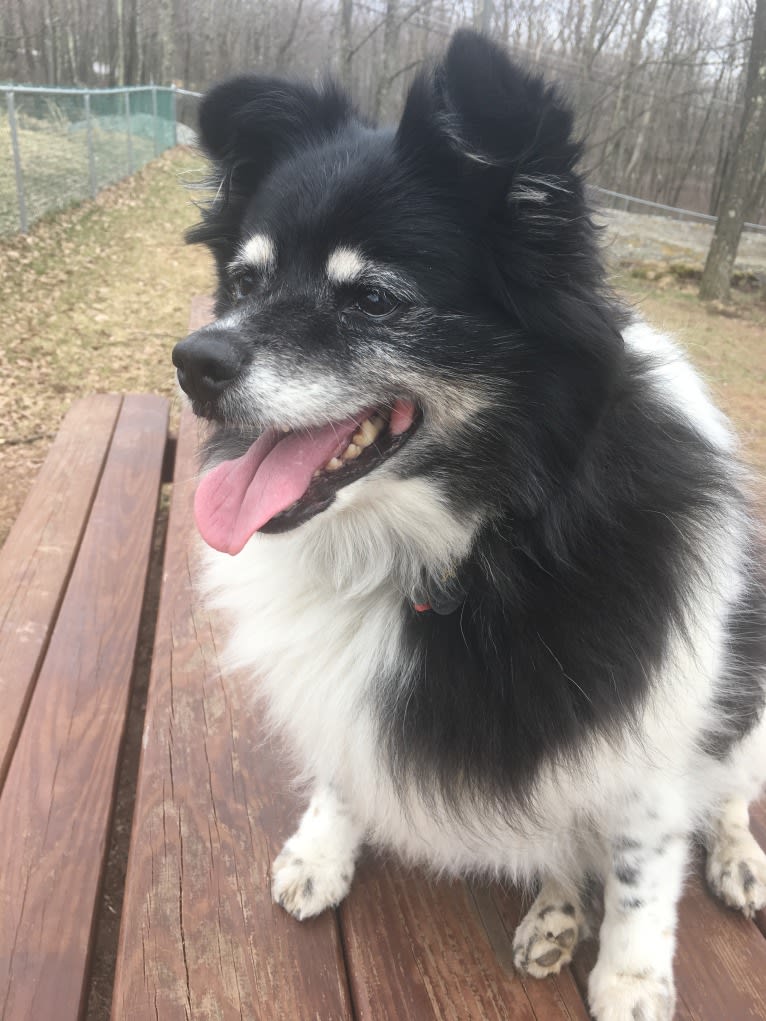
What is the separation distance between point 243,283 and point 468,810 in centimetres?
135

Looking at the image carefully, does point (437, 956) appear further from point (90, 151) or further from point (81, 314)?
point (90, 151)

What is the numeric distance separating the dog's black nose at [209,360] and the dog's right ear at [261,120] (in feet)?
2.10

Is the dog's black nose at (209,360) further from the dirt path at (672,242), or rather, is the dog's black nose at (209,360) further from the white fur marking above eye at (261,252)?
the dirt path at (672,242)

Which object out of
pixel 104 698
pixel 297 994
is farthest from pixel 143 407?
pixel 297 994

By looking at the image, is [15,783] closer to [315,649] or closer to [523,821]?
[315,649]

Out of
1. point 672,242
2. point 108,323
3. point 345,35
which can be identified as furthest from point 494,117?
point 345,35

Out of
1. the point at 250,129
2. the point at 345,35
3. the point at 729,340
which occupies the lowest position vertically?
the point at 729,340

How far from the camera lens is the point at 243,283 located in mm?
1850

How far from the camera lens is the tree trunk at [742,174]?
9906 mm

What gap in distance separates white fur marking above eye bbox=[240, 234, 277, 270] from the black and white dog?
1 centimetres

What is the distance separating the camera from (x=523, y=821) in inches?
63.8

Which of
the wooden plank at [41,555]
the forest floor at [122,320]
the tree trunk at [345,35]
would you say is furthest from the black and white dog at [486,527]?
the tree trunk at [345,35]

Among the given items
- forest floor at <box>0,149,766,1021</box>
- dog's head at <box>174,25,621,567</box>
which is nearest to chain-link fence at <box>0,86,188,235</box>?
forest floor at <box>0,149,766,1021</box>

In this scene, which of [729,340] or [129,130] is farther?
[129,130]
